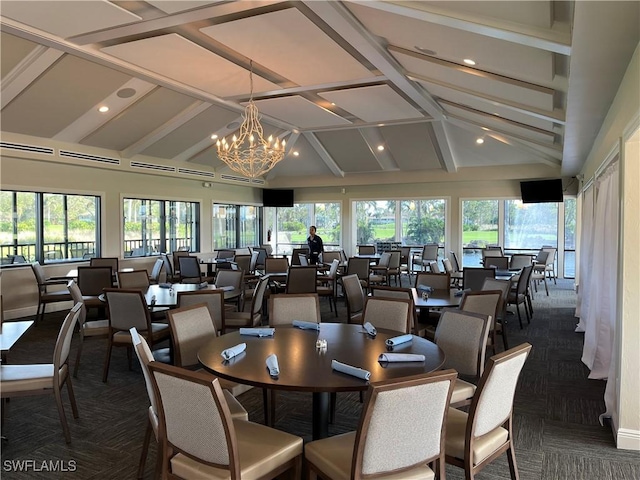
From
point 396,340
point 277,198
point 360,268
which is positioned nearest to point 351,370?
point 396,340

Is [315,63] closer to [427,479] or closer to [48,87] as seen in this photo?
[48,87]

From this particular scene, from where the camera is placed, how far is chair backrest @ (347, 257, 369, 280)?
807 cm

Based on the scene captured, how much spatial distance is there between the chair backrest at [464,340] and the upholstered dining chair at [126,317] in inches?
98.5

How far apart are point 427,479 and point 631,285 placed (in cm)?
225

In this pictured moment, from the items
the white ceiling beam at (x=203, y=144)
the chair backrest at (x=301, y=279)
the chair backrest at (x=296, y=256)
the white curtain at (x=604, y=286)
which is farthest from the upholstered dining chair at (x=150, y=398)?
the white ceiling beam at (x=203, y=144)

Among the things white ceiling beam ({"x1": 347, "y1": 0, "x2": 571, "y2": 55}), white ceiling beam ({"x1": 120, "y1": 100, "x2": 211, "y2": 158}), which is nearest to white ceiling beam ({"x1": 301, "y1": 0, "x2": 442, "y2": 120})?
white ceiling beam ({"x1": 347, "y1": 0, "x2": 571, "y2": 55})

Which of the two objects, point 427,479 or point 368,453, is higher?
point 368,453

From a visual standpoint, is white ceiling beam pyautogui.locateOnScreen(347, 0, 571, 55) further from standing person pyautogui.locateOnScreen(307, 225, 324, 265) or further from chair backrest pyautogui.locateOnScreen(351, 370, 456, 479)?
standing person pyautogui.locateOnScreen(307, 225, 324, 265)

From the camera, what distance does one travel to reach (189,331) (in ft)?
10.8

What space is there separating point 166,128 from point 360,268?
14.3 ft

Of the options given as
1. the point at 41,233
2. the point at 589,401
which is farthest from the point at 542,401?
the point at 41,233

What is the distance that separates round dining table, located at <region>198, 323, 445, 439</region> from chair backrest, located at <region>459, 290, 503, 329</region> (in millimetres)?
1173

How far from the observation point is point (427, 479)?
6.49 feet

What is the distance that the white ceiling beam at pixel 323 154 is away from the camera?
35.9ft
